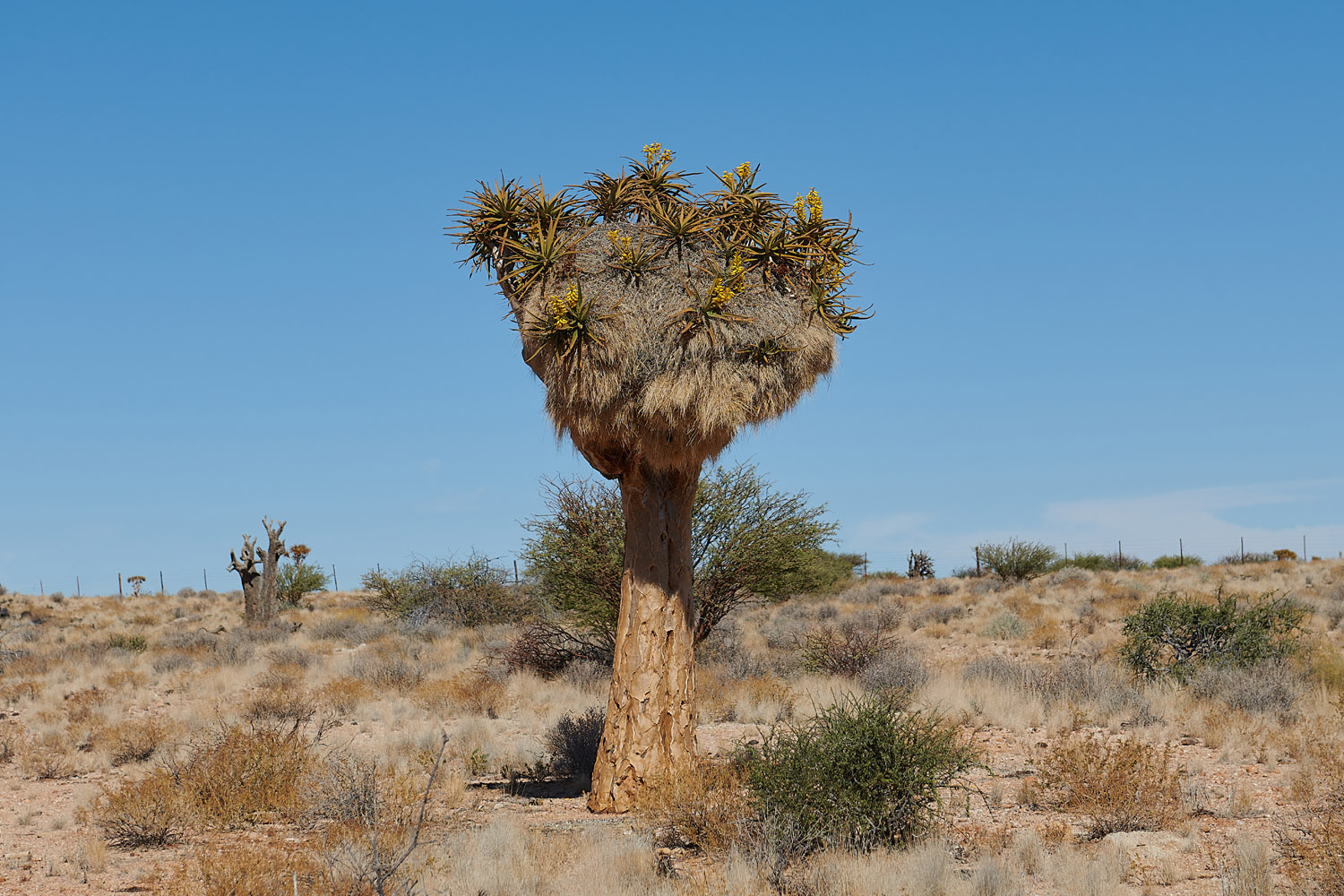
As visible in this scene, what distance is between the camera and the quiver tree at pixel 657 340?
9461mm

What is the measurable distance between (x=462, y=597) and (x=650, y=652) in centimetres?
2213

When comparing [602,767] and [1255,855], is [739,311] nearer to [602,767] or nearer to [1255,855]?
[602,767]

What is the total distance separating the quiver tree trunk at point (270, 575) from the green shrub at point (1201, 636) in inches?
1004

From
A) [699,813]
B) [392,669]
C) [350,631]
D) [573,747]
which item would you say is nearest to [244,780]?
[573,747]

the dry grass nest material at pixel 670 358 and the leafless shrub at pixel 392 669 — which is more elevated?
the dry grass nest material at pixel 670 358

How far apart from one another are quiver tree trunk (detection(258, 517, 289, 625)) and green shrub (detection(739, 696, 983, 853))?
27.9 metres

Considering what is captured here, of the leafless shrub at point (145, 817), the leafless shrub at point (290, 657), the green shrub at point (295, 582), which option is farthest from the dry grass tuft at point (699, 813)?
the green shrub at point (295, 582)

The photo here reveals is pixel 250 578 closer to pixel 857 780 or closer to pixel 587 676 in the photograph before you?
pixel 587 676

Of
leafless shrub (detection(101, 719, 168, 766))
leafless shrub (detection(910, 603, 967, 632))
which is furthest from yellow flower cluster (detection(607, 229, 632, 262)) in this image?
leafless shrub (detection(910, 603, 967, 632))

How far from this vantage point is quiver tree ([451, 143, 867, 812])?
9461 mm

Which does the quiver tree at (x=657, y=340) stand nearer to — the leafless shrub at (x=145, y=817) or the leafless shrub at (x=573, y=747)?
the leafless shrub at (x=573, y=747)

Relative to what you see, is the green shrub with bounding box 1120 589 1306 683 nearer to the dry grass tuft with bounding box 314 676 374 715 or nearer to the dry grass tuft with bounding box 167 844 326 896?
the dry grass tuft with bounding box 314 676 374 715

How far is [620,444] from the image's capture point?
10312 mm

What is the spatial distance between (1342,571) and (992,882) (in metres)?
33.6
